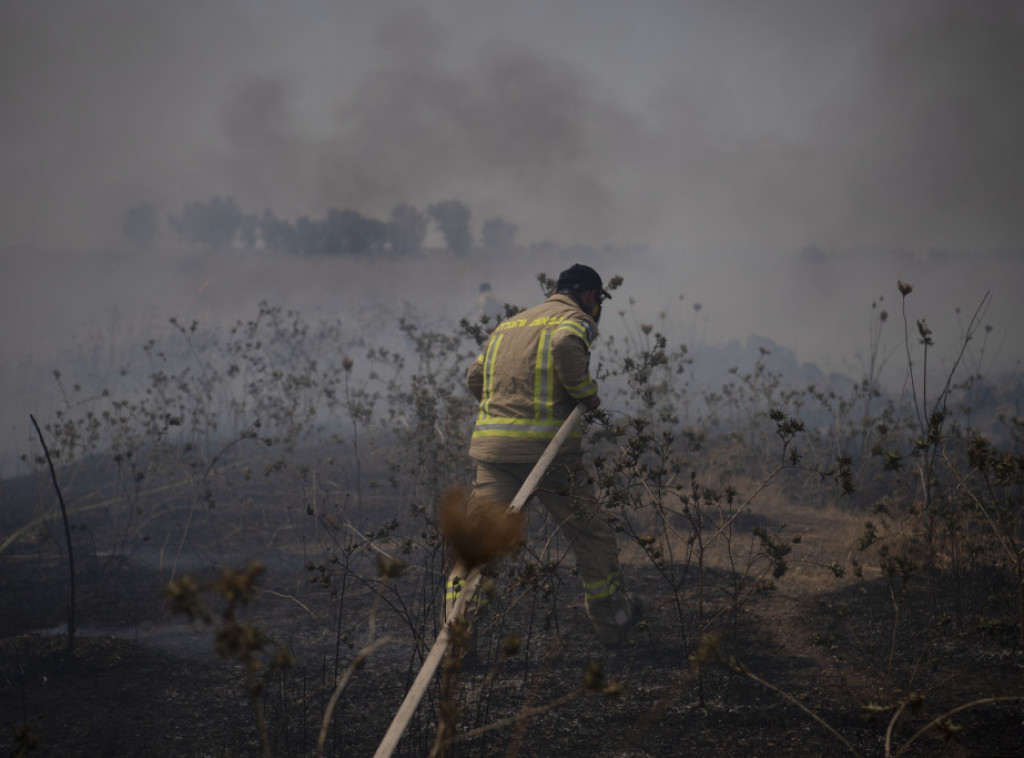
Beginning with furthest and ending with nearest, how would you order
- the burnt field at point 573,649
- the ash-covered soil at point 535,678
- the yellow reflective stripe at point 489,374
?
the yellow reflective stripe at point 489,374 < the ash-covered soil at point 535,678 < the burnt field at point 573,649

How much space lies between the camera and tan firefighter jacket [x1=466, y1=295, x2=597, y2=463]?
3666mm

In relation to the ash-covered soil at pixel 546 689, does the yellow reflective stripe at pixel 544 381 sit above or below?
above

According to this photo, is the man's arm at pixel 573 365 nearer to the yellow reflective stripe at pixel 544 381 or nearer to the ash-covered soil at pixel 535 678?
the yellow reflective stripe at pixel 544 381

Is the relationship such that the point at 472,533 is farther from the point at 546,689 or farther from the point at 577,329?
the point at 577,329

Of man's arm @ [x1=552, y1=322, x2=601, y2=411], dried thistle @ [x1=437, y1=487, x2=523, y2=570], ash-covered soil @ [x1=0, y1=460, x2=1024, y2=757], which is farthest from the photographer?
man's arm @ [x1=552, y1=322, x2=601, y2=411]

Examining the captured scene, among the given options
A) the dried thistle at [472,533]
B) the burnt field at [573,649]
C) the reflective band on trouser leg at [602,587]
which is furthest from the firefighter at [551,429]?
the dried thistle at [472,533]

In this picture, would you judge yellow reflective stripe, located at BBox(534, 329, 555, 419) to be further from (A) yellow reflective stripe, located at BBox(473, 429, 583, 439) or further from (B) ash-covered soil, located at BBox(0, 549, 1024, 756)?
(B) ash-covered soil, located at BBox(0, 549, 1024, 756)

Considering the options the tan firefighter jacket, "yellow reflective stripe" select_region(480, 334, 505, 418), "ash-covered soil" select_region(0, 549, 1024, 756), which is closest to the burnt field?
"ash-covered soil" select_region(0, 549, 1024, 756)

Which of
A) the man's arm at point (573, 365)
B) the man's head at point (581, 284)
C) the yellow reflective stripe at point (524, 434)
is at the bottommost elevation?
the yellow reflective stripe at point (524, 434)

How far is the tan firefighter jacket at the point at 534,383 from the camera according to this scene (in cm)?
367

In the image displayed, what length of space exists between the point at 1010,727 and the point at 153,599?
507cm

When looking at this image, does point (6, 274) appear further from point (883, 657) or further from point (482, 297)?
point (883, 657)

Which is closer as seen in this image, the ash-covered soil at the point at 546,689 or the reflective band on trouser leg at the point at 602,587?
the ash-covered soil at the point at 546,689

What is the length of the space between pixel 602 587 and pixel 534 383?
1.23 meters
